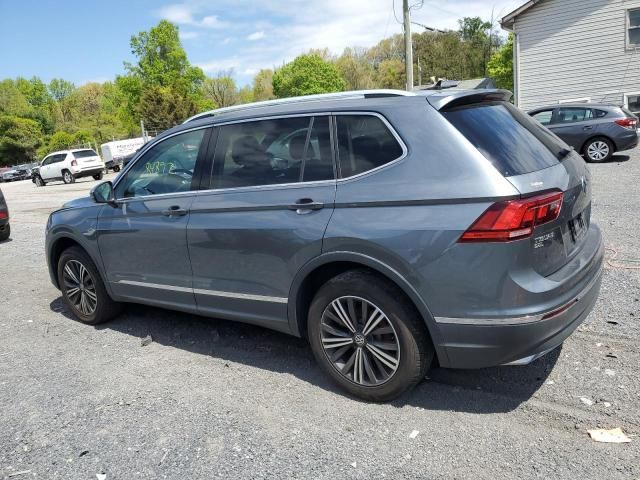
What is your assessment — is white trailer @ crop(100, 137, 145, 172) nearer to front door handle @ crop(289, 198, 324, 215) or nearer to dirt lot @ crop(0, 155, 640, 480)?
dirt lot @ crop(0, 155, 640, 480)

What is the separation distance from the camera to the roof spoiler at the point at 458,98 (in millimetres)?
Result: 3078

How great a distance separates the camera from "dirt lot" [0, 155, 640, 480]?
9.01ft

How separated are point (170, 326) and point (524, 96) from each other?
65.1ft

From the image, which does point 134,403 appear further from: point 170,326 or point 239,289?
point 170,326

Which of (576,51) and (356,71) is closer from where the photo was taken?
(576,51)

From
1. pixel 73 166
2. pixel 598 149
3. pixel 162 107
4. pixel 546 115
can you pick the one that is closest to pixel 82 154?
pixel 73 166

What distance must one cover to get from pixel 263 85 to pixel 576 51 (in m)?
83.0

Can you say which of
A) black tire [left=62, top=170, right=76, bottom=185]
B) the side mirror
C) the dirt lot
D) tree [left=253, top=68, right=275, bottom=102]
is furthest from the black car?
tree [left=253, top=68, right=275, bottom=102]

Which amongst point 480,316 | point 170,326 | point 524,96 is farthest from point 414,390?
point 524,96

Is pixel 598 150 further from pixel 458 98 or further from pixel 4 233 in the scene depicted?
pixel 4 233

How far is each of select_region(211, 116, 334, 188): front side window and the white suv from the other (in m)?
26.6

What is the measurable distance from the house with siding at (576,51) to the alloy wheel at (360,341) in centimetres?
1991

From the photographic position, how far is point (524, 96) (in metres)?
21.1

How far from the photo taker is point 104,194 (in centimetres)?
469
